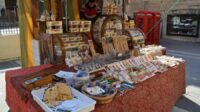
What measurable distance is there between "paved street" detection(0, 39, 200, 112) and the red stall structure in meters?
0.72

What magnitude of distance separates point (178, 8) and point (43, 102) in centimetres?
866

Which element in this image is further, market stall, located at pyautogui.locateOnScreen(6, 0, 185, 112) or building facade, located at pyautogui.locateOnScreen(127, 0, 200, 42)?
building facade, located at pyautogui.locateOnScreen(127, 0, 200, 42)

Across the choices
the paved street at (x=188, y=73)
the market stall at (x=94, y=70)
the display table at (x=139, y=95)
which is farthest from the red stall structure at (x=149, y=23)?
the display table at (x=139, y=95)

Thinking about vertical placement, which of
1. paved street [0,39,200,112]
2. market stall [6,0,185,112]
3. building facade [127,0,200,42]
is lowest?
paved street [0,39,200,112]

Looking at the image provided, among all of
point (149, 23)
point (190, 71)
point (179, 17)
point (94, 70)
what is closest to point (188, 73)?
point (190, 71)

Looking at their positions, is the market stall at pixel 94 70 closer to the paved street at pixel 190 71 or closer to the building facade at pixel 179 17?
the paved street at pixel 190 71

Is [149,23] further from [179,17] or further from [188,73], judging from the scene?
[188,73]

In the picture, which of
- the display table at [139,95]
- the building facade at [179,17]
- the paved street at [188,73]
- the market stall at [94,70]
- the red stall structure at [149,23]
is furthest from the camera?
the building facade at [179,17]

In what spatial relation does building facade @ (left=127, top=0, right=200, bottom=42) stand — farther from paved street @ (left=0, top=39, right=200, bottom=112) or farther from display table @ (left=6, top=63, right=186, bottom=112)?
display table @ (left=6, top=63, right=186, bottom=112)

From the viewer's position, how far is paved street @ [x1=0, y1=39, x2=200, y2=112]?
11.7 feet

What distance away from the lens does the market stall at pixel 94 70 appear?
2.05 m

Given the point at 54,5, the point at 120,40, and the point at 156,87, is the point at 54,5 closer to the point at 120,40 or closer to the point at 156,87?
the point at 120,40

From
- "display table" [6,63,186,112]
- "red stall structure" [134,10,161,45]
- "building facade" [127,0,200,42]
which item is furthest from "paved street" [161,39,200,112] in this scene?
"red stall structure" [134,10,161,45]

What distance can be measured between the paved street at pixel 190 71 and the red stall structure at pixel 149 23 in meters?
0.72
